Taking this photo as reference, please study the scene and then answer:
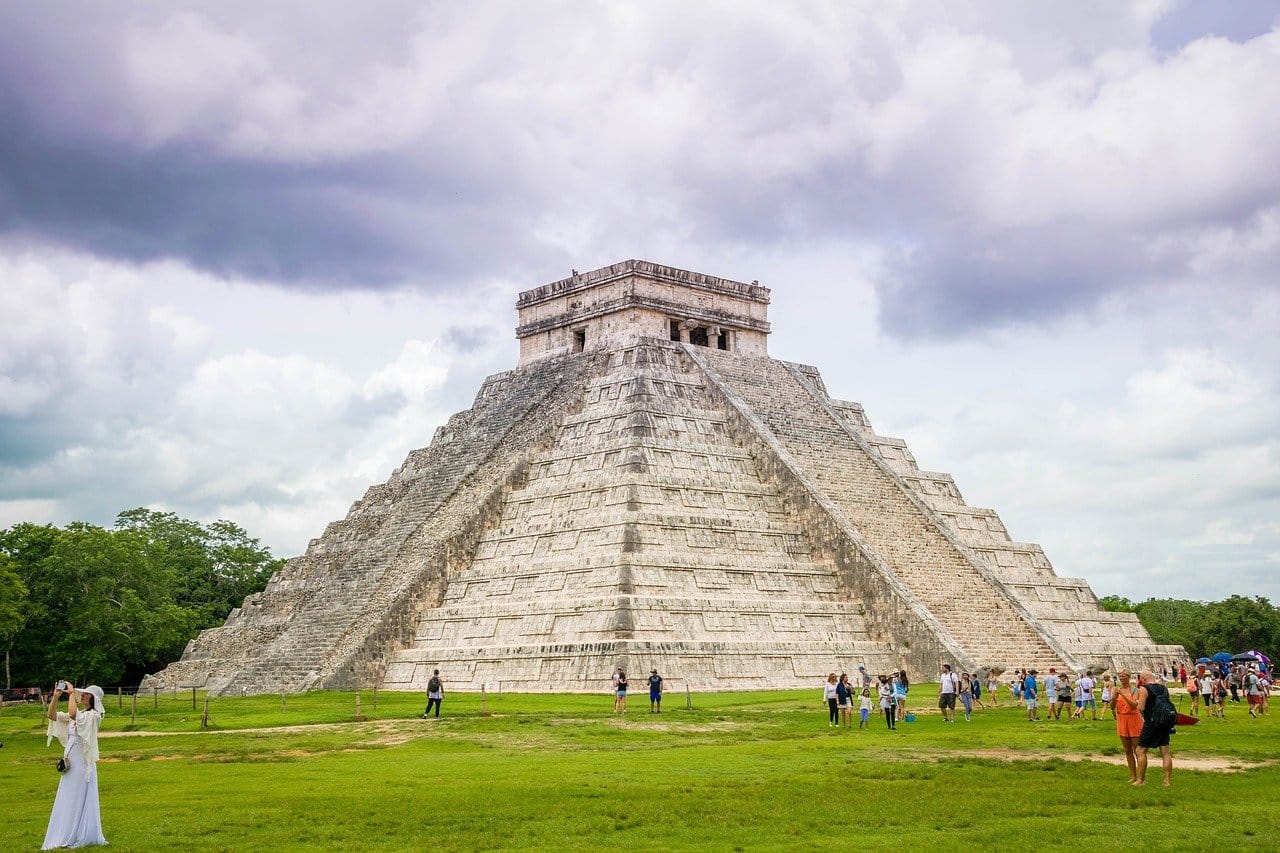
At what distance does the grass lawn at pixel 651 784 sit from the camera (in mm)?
12141

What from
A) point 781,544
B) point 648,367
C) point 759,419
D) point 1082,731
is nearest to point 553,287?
point 648,367

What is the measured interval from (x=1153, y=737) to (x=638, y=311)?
2846cm

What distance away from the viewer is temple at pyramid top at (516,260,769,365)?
41.7 meters

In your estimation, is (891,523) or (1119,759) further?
(891,523)

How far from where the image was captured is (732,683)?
2998 centimetres

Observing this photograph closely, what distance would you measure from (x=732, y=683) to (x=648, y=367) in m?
12.3

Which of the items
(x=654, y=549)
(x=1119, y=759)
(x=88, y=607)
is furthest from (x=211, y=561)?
(x=1119, y=759)

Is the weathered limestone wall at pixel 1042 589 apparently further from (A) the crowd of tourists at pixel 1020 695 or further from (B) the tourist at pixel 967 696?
(B) the tourist at pixel 967 696

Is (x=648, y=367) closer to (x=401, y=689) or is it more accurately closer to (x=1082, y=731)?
(x=401, y=689)

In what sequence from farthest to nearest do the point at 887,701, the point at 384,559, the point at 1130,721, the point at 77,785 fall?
1. the point at 384,559
2. the point at 887,701
3. the point at 1130,721
4. the point at 77,785

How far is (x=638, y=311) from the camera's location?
1638 inches

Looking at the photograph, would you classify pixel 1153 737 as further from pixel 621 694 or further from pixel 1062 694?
pixel 621 694

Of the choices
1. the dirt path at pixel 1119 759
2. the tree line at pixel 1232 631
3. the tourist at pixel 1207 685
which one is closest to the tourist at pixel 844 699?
the dirt path at pixel 1119 759

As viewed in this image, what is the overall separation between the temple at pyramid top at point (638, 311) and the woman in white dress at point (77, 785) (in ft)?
96.4
